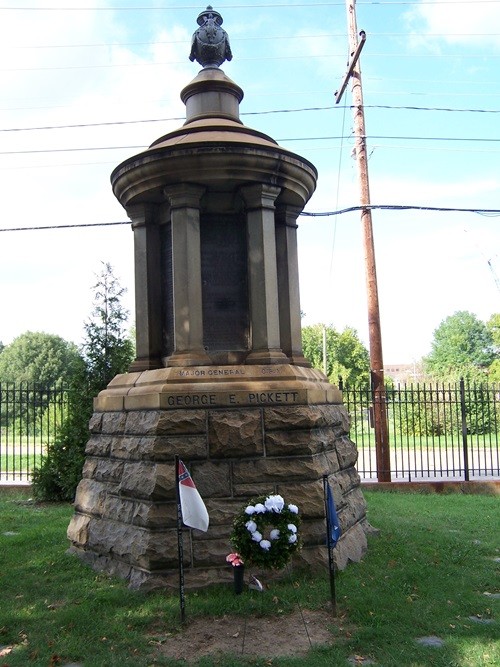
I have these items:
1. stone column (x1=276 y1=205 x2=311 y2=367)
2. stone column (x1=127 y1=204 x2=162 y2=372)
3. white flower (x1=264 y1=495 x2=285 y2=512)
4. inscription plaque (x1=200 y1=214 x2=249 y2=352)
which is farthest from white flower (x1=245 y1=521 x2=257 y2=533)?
stone column (x1=127 y1=204 x2=162 y2=372)

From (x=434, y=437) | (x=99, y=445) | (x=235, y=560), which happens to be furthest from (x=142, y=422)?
(x=434, y=437)

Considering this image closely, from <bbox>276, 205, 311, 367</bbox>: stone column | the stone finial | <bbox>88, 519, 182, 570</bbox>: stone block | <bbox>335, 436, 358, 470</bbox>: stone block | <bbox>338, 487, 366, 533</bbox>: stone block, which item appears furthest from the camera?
the stone finial

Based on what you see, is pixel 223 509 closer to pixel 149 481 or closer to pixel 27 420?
pixel 149 481

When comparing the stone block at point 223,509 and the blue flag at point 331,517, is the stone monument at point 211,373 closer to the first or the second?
the stone block at point 223,509

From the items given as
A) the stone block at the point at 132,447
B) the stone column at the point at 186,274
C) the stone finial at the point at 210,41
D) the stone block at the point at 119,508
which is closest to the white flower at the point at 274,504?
the stone block at the point at 132,447

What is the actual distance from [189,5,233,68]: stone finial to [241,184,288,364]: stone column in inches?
A: 82.6

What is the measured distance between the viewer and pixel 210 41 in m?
7.54

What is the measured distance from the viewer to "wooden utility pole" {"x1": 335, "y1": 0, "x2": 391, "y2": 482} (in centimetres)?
1302

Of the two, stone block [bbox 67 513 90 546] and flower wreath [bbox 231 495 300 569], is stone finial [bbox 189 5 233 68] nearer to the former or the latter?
flower wreath [bbox 231 495 300 569]

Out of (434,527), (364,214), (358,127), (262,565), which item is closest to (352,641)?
(262,565)

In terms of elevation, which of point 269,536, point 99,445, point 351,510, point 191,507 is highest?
point 99,445

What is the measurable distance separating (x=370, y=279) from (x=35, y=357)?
5092 centimetres

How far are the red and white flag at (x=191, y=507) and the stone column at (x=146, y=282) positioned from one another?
257 cm

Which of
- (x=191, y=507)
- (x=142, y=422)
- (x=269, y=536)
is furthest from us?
(x=142, y=422)
